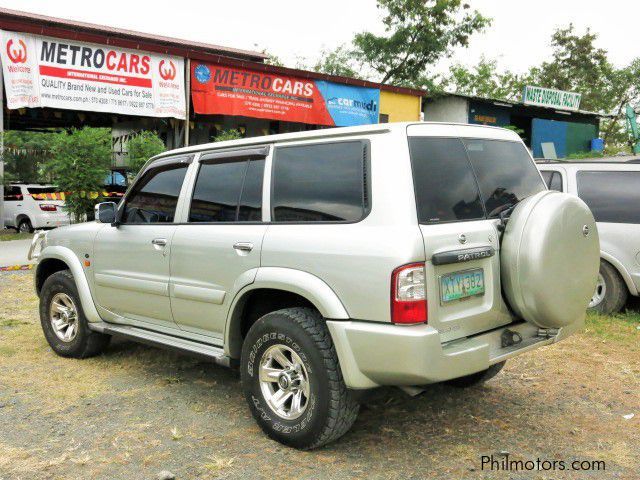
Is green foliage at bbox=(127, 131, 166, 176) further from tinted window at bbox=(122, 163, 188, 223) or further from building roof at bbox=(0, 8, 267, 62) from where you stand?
tinted window at bbox=(122, 163, 188, 223)

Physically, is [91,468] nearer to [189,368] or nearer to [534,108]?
[189,368]

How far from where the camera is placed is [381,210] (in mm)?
3209

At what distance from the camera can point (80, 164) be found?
529 inches

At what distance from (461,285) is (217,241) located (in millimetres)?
1620

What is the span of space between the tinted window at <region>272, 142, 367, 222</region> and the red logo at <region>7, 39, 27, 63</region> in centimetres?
1369

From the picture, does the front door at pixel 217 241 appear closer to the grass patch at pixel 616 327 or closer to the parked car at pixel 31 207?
the grass patch at pixel 616 327

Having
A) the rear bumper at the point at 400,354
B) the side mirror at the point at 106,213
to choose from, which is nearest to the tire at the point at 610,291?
the rear bumper at the point at 400,354

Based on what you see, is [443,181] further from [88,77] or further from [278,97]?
[278,97]

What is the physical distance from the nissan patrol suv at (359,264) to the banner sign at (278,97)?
1468 centimetres

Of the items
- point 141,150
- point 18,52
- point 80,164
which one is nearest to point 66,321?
point 80,164

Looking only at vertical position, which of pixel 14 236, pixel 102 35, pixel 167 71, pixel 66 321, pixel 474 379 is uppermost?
pixel 102 35

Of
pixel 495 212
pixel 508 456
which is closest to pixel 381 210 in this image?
pixel 495 212

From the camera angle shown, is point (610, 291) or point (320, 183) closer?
point (320, 183)

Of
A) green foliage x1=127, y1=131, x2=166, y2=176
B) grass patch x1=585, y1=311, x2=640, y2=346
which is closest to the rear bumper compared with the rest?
grass patch x1=585, y1=311, x2=640, y2=346
